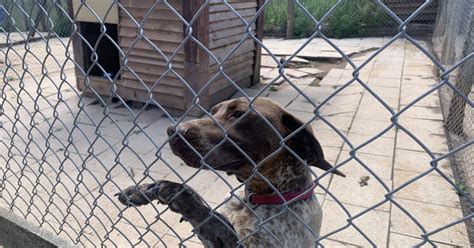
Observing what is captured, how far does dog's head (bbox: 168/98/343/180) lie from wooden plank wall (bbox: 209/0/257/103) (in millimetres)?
3024

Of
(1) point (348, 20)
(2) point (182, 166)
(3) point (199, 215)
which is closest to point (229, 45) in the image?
(2) point (182, 166)

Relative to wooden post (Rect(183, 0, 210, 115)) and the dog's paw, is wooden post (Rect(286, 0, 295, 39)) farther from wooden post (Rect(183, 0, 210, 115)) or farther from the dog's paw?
the dog's paw

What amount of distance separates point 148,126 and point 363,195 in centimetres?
282

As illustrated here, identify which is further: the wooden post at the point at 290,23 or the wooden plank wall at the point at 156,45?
the wooden post at the point at 290,23

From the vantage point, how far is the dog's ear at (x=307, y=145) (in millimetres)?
1806

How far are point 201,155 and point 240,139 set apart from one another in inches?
9.7

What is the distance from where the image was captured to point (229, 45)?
597 centimetres

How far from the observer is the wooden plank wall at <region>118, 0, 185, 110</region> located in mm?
5238

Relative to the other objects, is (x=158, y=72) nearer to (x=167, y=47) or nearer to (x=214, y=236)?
(x=167, y=47)

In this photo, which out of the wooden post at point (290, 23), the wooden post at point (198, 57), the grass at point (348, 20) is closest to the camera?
the wooden post at point (198, 57)

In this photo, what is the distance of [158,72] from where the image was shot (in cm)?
560

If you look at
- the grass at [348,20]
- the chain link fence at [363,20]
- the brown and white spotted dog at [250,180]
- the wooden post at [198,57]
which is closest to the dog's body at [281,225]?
the brown and white spotted dog at [250,180]

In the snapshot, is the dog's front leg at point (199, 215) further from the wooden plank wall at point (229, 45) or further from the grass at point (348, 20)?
the grass at point (348, 20)

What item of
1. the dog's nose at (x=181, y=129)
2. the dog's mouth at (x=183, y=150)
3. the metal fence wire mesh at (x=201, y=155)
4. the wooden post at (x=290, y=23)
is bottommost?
the wooden post at (x=290, y=23)
